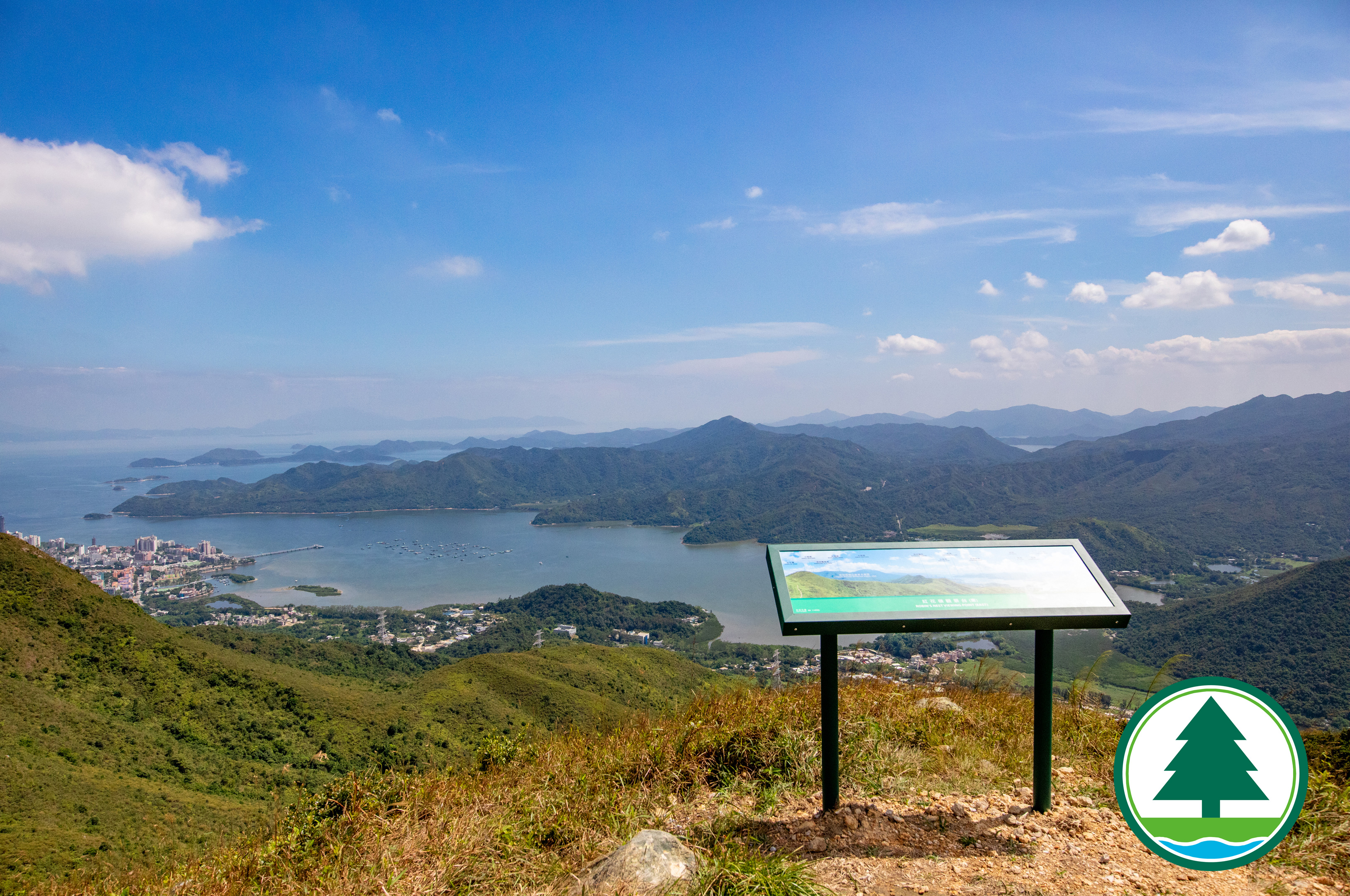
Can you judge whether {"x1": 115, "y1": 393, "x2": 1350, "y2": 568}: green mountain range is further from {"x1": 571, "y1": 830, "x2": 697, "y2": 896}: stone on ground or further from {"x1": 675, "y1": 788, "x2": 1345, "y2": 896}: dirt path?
{"x1": 571, "y1": 830, "x2": 697, "y2": 896}: stone on ground

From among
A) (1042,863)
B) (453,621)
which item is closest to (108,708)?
(1042,863)

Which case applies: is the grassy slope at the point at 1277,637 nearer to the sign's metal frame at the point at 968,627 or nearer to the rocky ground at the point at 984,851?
the rocky ground at the point at 984,851

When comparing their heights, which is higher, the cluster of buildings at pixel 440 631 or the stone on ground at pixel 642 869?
the stone on ground at pixel 642 869

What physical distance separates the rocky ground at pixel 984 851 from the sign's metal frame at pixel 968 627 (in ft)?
0.57

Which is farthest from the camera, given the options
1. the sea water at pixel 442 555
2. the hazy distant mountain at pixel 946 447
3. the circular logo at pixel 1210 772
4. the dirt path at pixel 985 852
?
the hazy distant mountain at pixel 946 447

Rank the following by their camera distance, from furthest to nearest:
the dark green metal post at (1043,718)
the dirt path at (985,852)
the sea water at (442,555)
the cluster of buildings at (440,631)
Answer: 1. the sea water at (442,555)
2. the cluster of buildings at (440,631)
3. the dark green metal post at (1043,718)
4. the dirt path at (985,852)

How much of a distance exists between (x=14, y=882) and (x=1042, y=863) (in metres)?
10.2

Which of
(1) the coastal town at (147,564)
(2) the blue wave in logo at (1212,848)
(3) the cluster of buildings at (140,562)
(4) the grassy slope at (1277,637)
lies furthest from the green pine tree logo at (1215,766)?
(3) the cluster of buildings at (140,562)

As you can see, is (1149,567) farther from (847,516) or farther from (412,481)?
(412,481)

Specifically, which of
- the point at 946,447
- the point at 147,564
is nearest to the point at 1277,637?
the point at 147,564

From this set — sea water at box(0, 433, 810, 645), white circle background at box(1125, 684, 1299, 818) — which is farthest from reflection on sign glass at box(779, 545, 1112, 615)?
sea water at box(0, 433, 810, 645)

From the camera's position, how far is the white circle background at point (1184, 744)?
87.7 inches

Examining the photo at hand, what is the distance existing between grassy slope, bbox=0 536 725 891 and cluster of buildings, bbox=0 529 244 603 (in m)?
48.4

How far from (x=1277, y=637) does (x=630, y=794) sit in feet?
146
